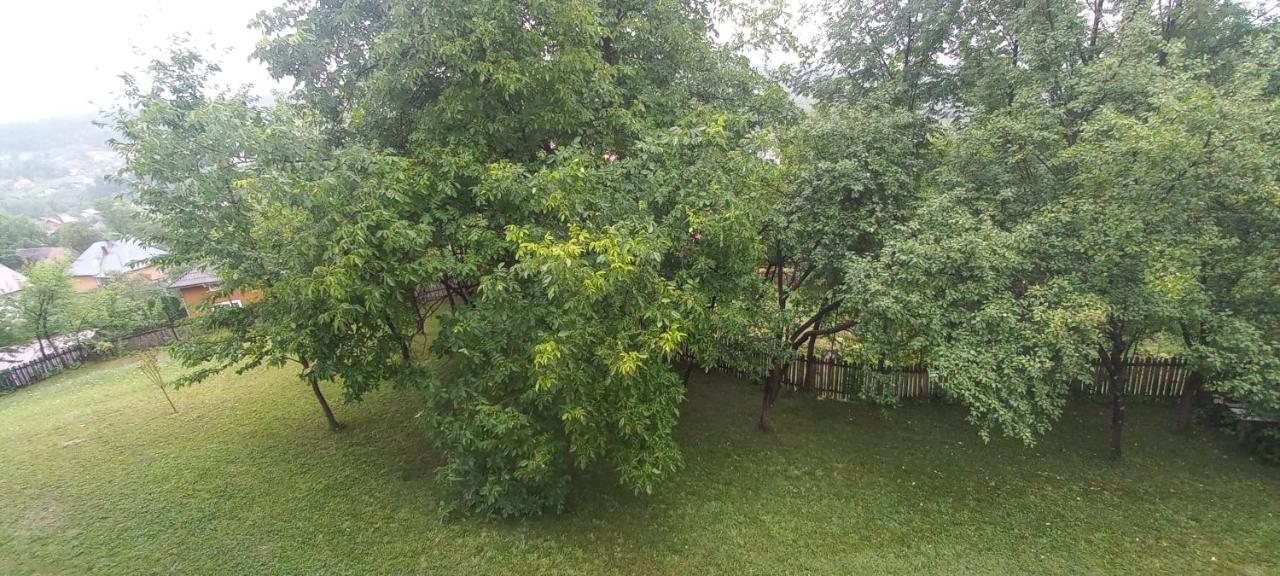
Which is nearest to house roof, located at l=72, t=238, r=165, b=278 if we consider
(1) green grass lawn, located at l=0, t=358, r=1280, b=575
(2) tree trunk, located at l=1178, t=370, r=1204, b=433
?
(1) green grass lawn, located at l=0, t=358, r=1280, b=575

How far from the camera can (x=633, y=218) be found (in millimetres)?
5430

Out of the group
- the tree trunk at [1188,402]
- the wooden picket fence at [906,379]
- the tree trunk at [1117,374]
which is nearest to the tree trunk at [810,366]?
the wooden picket fence at [906,379]

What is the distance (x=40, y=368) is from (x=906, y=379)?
2393cm

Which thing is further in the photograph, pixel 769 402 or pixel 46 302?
pixel 46 302

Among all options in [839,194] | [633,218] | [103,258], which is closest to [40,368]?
[633,218]

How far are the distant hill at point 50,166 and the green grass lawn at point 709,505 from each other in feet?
318

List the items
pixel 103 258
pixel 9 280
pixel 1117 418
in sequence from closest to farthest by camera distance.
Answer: pixel 1117 418
pixel 9 280
pixel 103 258

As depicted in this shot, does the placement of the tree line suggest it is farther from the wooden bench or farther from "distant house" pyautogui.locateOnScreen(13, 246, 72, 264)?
"distant house" pyautogui.locateOnScreen(13, 246, 72, 264)

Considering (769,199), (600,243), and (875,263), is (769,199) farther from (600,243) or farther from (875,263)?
(600,243)

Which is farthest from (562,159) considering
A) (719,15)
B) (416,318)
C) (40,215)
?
(40,215)

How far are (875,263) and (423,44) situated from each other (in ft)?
19.3

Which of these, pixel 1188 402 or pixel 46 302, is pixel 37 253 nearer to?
pixel 46 302

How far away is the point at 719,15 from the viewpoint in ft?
30.9

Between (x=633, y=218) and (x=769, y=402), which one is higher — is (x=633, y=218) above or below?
above
